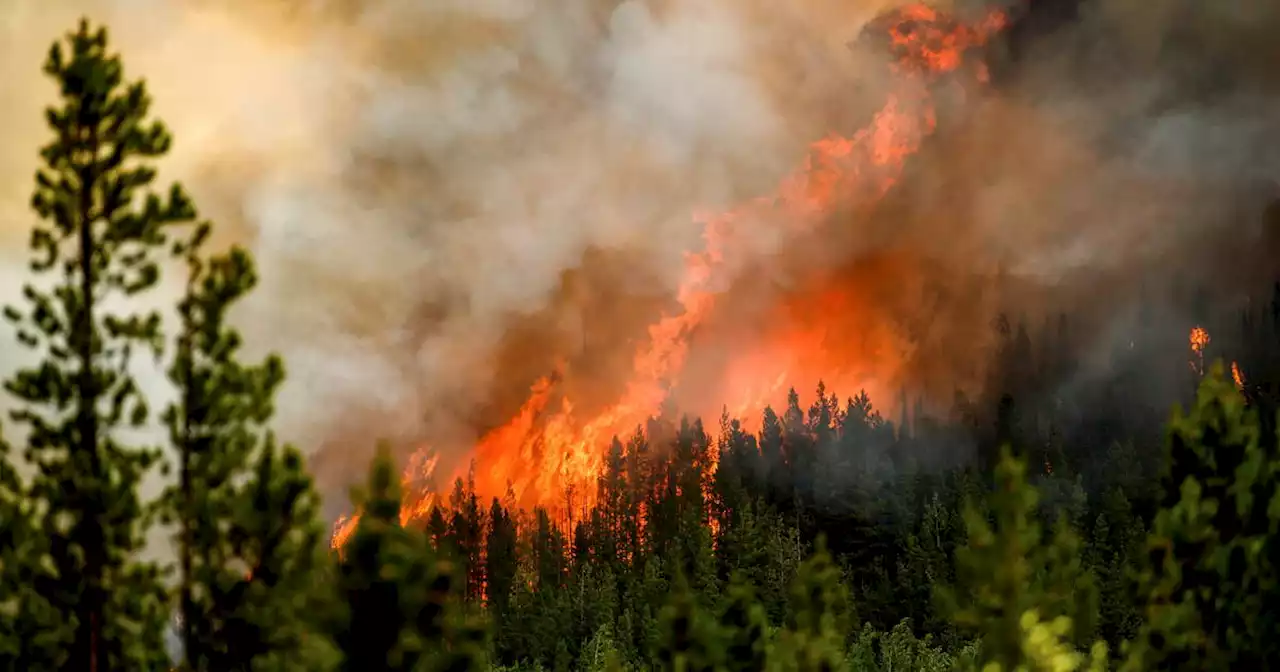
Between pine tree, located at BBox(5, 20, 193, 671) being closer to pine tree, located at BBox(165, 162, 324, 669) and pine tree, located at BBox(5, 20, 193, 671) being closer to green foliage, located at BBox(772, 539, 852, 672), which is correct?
pine tree, located at BBox(165, 162, 324, 669)

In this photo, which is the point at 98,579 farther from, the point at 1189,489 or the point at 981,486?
the point at 981,486

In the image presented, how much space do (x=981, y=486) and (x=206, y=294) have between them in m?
149

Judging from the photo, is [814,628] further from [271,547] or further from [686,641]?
[271,547]

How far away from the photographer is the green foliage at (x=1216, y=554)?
38.2m

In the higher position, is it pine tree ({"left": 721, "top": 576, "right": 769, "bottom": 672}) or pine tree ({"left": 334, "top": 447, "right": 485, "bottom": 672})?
pine tree ({"left": 721, "top": 576, "right": 769, "bottom": 672})

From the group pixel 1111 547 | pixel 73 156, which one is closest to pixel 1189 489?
pixel 73 156

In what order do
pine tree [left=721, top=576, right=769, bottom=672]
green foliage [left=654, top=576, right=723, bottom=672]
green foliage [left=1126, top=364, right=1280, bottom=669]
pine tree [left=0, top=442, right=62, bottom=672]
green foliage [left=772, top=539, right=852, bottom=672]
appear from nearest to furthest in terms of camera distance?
pine tree [left=0, top=442, right=62, bottom=672] < green foliage [left=1126, top=364, right=1280, bottom=669] < green foliage [left=654, top=576, right=723, bottom=672] < green foliage [left=772, top=539, right=852, bottom=672] < pine tree [left=721, top=576, right=769, bottom=672]

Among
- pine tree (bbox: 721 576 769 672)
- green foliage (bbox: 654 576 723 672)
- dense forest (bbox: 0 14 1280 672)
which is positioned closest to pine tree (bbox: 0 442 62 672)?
dense forest (bbox: 0 14 1280 672)

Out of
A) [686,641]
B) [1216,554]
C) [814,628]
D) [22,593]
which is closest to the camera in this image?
[22,593]

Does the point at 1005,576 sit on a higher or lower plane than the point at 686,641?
lower

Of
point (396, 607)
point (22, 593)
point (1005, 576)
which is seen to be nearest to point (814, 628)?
point (1005, 576)

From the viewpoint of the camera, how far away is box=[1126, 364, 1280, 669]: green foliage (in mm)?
38219

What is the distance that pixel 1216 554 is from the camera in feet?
126

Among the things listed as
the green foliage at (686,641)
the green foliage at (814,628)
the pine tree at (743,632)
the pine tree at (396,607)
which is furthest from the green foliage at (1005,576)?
the pine tree at (396,607)
